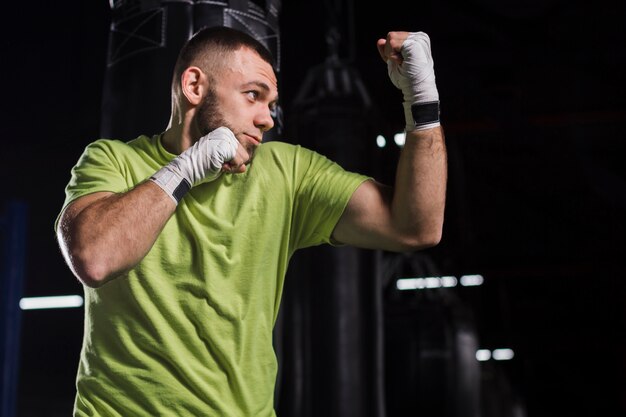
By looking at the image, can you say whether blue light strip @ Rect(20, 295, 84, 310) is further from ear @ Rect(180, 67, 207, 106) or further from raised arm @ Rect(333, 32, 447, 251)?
raised arm @ Rect(333, 32, 447, 251)

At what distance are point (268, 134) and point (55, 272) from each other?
20.1 ft

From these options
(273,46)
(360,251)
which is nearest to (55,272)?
(360,251)

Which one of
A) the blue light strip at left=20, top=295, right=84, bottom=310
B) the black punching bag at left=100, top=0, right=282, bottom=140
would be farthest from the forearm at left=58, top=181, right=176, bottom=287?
the blue light strip at left=20, top=295, right=84, bottom=310

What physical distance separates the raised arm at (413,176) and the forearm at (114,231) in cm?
45

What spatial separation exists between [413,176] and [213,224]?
43 centimetres

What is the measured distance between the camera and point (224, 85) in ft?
6.59

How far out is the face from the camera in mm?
1973

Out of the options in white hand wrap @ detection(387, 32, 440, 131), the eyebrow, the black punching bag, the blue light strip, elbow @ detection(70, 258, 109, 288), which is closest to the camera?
elbow @ detection(70, 258, 109, 288)

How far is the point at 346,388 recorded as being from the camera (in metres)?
3.14

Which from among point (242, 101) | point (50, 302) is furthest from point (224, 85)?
point (50, 302)

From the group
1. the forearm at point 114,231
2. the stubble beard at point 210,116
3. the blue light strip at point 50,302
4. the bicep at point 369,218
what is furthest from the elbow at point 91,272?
the blue light strip at point 50,302

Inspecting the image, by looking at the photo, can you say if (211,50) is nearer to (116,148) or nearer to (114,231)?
(116,148)

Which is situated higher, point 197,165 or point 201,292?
point 197,165

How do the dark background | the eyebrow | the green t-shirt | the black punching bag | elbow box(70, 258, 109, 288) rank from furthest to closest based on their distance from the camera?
the dark background < the black punching bag < the eyebrow < the green t-shirt < elbow box(70, 258, 109, 288)
